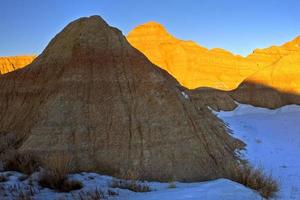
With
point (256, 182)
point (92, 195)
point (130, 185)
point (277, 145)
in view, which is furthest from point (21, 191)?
point (277, 145)

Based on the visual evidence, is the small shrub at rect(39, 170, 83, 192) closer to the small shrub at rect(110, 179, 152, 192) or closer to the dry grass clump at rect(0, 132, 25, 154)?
the small shrub at rect(110, 179, 152, 192)

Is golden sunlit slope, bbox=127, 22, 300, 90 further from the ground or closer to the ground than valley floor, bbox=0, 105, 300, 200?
further from the ground

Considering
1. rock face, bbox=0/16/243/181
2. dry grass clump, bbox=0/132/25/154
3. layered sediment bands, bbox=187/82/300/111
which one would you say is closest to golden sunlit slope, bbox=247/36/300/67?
layered sediment bands, bbox=187/82/300/111

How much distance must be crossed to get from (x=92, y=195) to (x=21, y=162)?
8.38ft

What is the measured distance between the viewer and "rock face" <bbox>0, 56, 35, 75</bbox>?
3356 inches

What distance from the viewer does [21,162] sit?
10031mm

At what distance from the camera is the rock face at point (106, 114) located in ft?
38.9

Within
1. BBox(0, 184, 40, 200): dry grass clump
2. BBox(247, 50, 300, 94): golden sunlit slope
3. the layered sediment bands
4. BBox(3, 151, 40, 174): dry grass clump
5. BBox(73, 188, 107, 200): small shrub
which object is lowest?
BBox(73, 188, 107, 200): small shrub

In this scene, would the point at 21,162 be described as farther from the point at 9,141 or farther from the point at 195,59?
the point at 195,59

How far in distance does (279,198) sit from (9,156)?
5926 mm

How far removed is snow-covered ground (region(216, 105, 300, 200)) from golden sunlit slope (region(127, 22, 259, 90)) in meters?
46.1

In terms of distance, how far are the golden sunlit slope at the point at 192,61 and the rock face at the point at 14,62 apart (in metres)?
20.6

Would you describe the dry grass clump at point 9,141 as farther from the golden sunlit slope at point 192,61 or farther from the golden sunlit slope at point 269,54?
the golden sunlit slope at point 269,54

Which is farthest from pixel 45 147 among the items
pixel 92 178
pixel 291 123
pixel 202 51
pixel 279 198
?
pixel 202 51
